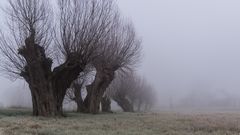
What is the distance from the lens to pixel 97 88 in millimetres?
39031

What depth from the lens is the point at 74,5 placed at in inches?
1081

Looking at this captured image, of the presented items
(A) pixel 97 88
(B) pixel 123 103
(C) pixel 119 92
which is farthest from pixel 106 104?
(B) pixel 123 103

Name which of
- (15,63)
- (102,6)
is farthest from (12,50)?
(102,6)

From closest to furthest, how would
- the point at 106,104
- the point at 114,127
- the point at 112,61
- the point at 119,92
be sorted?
the point at 114,127
the point at 112,61
the point at 106,104
the point at 119,92

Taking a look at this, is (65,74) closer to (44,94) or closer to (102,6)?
(44,94)

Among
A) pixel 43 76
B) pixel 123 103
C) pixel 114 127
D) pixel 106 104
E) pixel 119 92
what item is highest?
pixel 119 92

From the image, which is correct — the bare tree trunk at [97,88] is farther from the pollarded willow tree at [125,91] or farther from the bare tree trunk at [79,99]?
the pollarded willow tree at [125,91]

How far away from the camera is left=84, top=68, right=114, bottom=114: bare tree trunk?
3791 cm

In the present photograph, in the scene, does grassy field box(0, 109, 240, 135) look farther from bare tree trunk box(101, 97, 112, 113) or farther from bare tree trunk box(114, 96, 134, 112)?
bare tree trunk box(114, 96, 134, 112)

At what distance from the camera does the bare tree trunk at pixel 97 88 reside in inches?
1492

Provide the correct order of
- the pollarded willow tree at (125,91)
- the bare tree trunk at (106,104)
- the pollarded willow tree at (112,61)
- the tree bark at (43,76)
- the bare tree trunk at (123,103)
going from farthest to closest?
the bare tree trunk at (123,103), the pollarded willow tree at (125,91), the bare tree trunk at (106,104), the pollarded willow tree at (112,61), the tree bark at (43,76)

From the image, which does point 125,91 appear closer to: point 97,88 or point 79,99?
point 79,99

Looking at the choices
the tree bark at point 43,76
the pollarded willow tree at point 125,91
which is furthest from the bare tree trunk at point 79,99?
the tree bark at point 43,76

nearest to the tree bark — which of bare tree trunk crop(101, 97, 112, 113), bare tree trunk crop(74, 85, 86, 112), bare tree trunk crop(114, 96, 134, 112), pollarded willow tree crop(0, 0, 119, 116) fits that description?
pollarded willow tree crop(0, 0, 119, 116)
